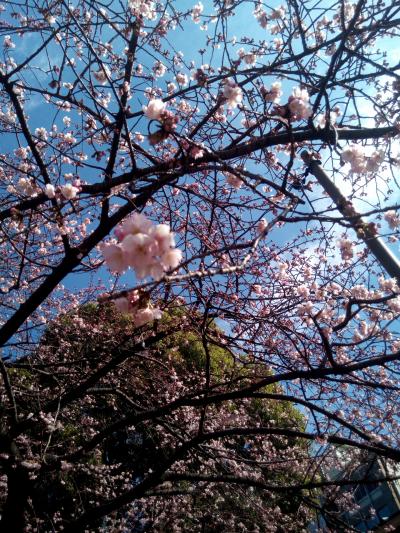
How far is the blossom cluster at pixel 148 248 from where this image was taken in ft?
5.13

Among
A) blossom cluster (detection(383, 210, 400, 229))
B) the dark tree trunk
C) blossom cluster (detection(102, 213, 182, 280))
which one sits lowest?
blossom cluster (detection(102, 213, 182, 280))

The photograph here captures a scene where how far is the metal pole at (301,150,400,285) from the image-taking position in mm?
2314

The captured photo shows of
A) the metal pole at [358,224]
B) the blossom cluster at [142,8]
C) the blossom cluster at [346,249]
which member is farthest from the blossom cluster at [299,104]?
the blossom cluster at [142,8]

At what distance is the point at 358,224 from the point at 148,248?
129 cm

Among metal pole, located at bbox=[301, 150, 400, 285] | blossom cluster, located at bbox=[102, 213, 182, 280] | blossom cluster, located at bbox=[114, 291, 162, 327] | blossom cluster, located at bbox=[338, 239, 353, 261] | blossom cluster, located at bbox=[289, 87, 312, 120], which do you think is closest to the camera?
blossom cluster, located at bbox=[102, 213, 182, 280]

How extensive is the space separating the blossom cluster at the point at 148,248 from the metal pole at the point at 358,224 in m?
1.01

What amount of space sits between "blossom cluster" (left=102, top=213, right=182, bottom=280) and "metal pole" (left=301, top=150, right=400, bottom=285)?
3.30ft

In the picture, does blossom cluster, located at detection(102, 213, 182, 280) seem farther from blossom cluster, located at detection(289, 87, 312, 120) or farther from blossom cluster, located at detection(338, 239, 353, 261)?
blossom cluster, located at detection(338, 239, 353, 261)

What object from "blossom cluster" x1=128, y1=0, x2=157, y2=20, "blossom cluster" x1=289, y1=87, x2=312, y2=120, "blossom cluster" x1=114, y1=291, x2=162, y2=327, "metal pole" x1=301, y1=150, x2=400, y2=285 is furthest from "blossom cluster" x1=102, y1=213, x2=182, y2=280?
"blossom cluster" x1=128, y1=0, x2=157, y2=20

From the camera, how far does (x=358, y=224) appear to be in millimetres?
2303

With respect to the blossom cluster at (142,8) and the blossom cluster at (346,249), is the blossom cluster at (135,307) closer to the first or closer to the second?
the blossom cluster at (346,249)

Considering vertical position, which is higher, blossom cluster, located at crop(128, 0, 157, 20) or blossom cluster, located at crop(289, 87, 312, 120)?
blossom cluster, located at crop(128, 0, 157, 20)

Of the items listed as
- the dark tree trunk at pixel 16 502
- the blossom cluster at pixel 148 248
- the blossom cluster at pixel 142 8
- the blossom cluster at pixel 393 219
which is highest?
the blossom cluster at pixel 142 8

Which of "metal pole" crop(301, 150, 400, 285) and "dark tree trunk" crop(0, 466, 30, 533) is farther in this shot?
"dark tree trunk" crop(0, 466, 30, 533)
